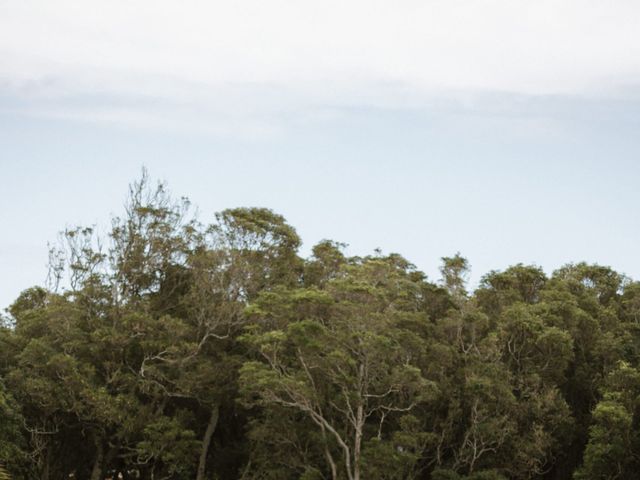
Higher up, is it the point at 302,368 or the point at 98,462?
the point at 302,368

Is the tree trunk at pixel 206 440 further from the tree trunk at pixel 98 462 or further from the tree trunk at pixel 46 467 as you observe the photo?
the tree trunk at pixel 46 467

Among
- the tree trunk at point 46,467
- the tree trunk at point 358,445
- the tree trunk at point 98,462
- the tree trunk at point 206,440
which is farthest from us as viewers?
the tree trunk at point 46,467

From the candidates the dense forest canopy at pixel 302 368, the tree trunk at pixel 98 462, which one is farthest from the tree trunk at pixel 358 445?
the tree trunk at pixel 98 462

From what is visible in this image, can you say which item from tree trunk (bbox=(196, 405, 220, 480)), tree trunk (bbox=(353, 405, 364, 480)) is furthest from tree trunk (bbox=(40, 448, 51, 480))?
tree trunk (bbox=(353, 405, 364, 480))

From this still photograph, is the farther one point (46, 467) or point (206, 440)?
point (46, 467)

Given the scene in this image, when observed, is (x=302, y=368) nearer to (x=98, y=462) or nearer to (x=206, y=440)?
(x=206, y=440)

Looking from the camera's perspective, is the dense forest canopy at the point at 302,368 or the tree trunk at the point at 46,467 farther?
the tree trunk at the point at 46,467

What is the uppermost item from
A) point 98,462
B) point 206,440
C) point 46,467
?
point 206,440

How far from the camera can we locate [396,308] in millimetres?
28406

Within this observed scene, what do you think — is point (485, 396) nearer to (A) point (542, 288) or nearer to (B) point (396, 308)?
(B) point (396, 308)

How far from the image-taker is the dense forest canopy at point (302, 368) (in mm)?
25062

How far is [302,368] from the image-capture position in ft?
88.4

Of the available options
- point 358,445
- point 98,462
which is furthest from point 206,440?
point 358,445

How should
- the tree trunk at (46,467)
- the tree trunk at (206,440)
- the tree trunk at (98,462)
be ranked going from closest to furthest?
the tree trunk at (206,440) → the tree trunk at (98,462) → the tree trunk at (46,467)
